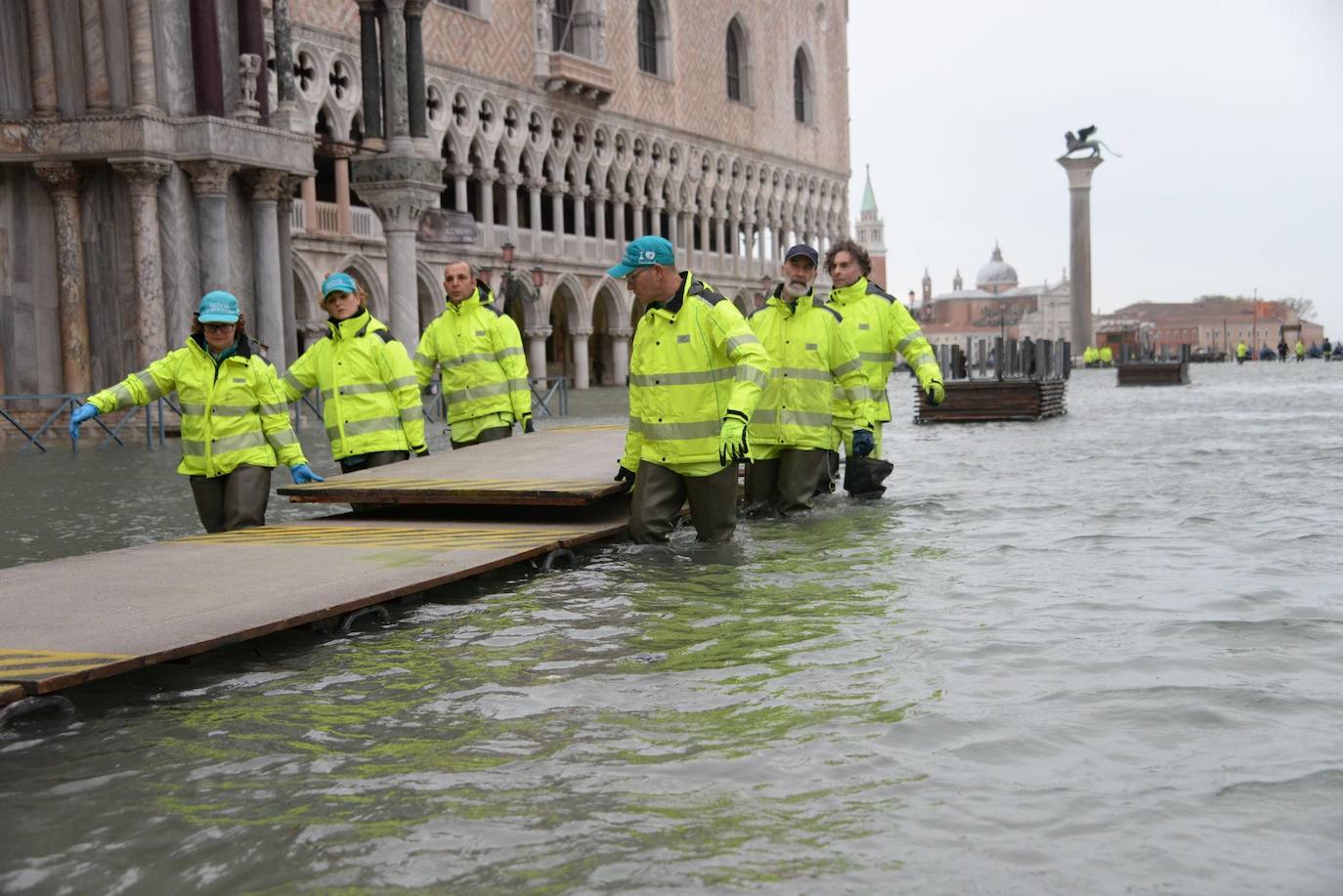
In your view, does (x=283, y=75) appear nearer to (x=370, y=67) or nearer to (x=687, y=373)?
(x=370, y=67)

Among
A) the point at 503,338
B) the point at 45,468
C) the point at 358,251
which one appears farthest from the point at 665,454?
the point at 358,251

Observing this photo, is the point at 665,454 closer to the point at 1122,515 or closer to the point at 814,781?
the point at 1122,515

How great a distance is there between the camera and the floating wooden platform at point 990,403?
75.7ft

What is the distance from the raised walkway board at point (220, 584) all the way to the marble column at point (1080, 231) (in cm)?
5791

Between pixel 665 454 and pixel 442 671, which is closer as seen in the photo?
pixel 442 671

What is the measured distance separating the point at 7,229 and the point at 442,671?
16773 millimetres

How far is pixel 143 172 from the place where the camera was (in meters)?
19.2

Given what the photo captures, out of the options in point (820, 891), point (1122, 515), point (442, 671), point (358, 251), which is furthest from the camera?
point (358, 251)

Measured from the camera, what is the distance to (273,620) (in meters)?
5.42

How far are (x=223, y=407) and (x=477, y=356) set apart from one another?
7.84ft

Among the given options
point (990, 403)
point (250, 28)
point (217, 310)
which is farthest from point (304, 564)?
point (990, 403)

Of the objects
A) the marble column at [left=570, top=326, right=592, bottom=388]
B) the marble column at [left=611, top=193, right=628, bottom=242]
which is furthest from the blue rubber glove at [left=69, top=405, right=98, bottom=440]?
the marble column at [left=611, top=193, right=628, bottom=242]

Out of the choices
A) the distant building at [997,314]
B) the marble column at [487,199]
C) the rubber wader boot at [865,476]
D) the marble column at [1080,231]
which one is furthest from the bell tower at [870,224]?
the rubber wader boot at [865,476]

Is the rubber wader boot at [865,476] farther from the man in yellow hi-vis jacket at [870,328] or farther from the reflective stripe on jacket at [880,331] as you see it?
the reflective stripe on jacket at [880,331]
